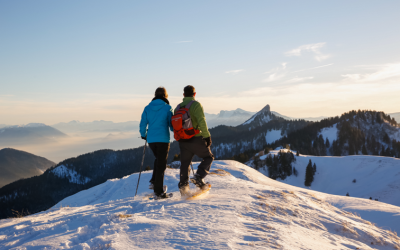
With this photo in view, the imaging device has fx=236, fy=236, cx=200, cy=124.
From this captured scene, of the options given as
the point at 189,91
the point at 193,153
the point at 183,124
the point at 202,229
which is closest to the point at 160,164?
the point at 193,153

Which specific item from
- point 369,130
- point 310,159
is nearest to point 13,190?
point 310,159

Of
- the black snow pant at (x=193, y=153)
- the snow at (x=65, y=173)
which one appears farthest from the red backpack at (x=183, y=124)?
the snow at (x=65, y=173)

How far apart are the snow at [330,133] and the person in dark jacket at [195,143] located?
156 m

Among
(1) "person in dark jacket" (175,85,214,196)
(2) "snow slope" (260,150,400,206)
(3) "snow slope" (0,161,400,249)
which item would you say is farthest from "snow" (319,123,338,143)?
(1) "person in dark jacket" (175,85,214,196)

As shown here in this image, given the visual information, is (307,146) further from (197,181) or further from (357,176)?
(197,181)

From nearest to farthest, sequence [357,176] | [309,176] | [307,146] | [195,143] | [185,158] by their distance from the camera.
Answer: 1. [195,143]
2. [185,158]
3. [357,176]
4. [309,176]
5. [307,146]

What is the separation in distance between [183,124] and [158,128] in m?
0.93

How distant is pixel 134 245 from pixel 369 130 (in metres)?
186

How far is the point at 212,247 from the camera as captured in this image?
4082mm

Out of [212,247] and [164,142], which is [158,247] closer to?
[212,247]

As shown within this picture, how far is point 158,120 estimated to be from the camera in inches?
297

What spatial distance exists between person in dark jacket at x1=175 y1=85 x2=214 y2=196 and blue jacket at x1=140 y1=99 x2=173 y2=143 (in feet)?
1.39

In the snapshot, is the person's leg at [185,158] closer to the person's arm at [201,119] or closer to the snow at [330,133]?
the person's arm at [201,119]

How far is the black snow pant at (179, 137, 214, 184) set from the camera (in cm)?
738
